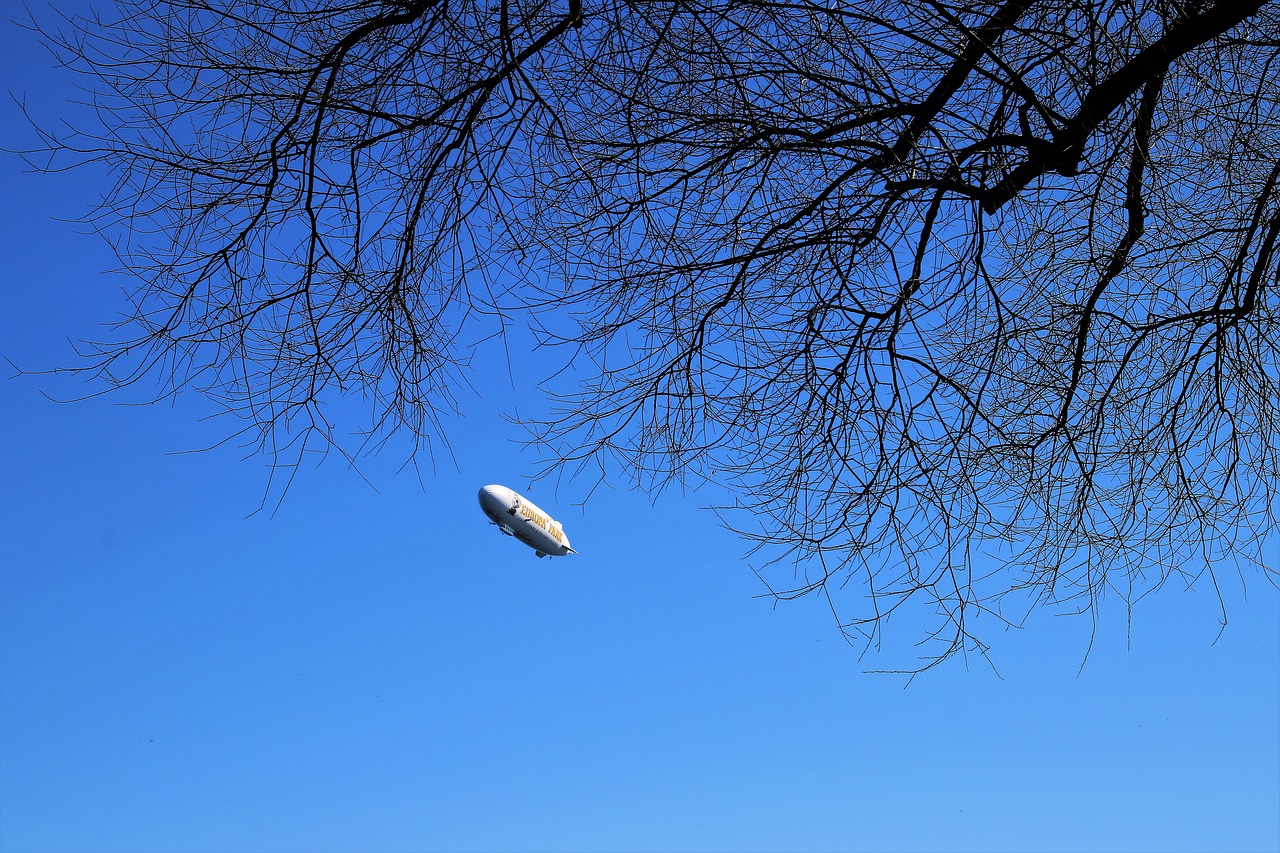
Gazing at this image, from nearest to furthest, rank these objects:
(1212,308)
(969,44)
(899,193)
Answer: (969,44) < (899,193) < (1212,308)

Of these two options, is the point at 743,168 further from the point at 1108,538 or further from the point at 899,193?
the point at 1108,538

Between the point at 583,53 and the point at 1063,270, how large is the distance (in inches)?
73.5

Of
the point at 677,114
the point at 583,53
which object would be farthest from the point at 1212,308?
the point at 583,53

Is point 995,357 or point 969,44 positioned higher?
point 969,44

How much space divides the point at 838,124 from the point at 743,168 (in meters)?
0.36

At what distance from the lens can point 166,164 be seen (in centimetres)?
407

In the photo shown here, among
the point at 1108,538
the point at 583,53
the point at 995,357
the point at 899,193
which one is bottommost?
the point at 1108,538

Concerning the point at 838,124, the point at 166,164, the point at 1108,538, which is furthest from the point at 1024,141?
the point at 166,164

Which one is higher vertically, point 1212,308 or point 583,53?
point 583,53

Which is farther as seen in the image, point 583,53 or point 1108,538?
point 1108,538

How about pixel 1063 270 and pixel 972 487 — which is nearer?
pixel 972 487

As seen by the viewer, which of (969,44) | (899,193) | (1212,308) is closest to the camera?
(969,44)

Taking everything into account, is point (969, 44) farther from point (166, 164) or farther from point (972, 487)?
point (166, 164)

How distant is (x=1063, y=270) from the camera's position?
4.48 m
